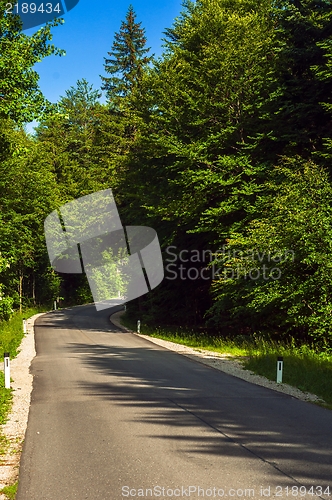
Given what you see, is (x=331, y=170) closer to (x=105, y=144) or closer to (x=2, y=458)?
(x=2, y=458)

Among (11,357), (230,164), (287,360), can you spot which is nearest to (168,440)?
(287,360)

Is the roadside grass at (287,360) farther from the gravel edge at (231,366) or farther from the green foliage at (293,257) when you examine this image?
the green foliage at (293,257)

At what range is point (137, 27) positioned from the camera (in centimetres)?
5262

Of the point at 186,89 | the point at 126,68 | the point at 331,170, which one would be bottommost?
the point at 331,170

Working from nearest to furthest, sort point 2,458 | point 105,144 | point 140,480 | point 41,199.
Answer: point 140,480, point 2,458, point 41,199, point 105,144

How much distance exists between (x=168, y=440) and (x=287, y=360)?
890cm

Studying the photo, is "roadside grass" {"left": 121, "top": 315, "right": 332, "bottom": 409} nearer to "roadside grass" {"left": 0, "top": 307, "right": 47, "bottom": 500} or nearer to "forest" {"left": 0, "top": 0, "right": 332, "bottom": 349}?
"forest" {"left": 0, "top": 0, "right": 332, "bottom": 349}

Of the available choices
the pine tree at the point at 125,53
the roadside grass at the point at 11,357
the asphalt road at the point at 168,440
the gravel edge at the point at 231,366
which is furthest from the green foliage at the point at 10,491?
the pine tree at the point at 125,53

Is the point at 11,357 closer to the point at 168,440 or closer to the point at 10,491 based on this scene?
the point at 168,440

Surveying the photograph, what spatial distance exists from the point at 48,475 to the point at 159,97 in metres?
25.1

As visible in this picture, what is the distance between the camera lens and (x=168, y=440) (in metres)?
7.21

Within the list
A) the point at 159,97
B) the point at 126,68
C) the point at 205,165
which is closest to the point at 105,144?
the point at 126,68

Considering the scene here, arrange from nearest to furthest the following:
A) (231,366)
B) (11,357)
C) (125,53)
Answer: (231,366), (11,357), (125,53)

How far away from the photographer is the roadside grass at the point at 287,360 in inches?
473
